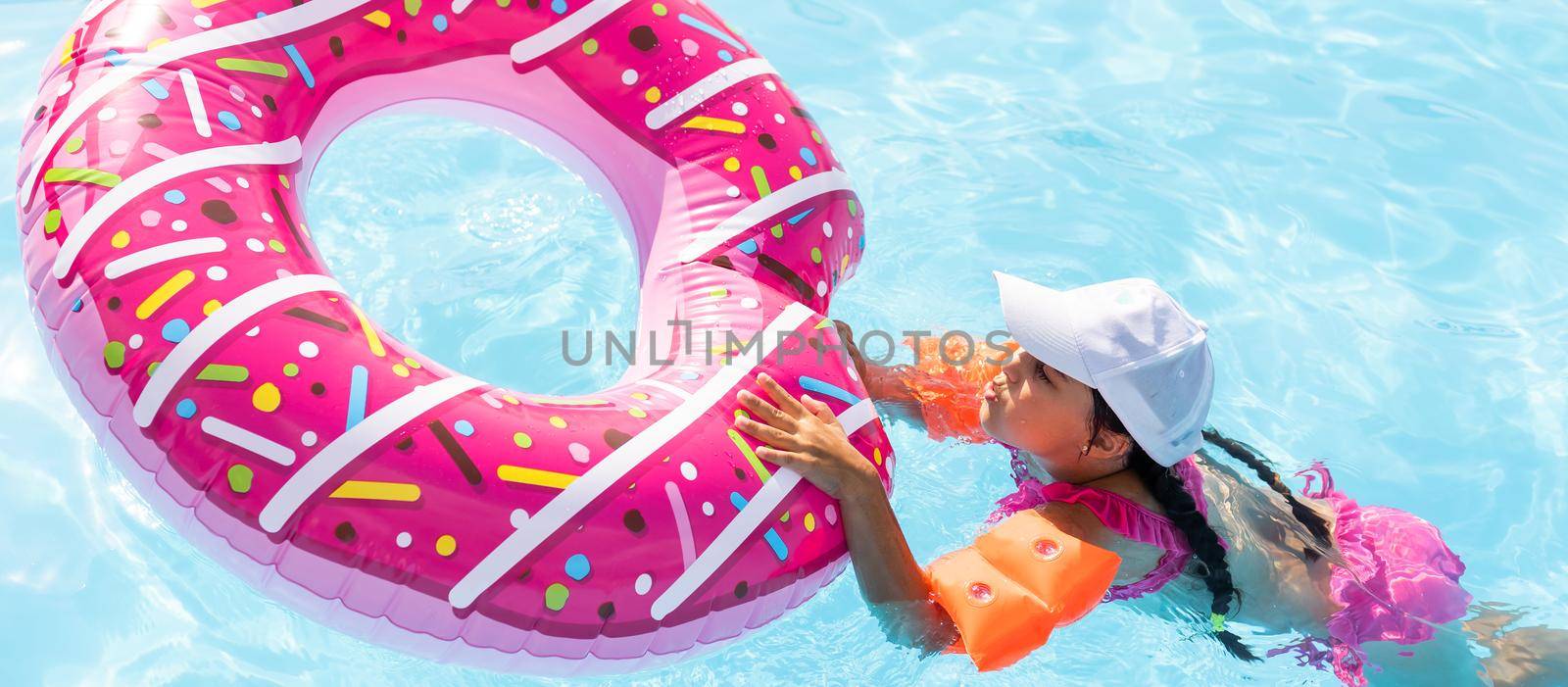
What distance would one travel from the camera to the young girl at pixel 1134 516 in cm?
250

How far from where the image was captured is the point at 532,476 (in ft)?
7.21

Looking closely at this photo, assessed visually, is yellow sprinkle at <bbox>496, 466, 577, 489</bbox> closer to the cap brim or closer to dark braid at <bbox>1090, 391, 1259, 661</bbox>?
the cap brim

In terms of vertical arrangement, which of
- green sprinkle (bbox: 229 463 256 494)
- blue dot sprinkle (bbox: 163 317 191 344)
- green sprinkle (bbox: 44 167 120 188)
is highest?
green sprinkle (bbox: 44 167 120 188)

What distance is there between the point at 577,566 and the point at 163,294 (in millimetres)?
797

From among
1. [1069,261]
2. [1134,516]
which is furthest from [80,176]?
[1069,261]

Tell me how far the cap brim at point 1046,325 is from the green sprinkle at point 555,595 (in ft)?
3.32

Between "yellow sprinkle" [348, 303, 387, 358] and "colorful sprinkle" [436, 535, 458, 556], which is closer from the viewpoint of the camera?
"colorful sprinkle" [436, 535, 458, 556]

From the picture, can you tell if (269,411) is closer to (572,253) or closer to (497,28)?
(497,28)

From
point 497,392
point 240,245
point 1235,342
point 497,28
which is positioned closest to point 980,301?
point 1235,342

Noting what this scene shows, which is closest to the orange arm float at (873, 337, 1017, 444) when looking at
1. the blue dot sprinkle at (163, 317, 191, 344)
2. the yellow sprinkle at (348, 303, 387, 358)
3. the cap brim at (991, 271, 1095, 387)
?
the cap brim at (991, 271, 1095, 387)

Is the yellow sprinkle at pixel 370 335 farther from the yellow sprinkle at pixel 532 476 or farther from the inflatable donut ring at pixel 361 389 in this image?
the yellow sprinkle at pixel 532 476

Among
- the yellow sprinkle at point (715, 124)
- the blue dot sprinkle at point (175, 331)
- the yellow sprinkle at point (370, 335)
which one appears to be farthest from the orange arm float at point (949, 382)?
the blue dot sprinkle at point (175, 331)

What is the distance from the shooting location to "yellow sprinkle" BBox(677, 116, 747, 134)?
2.89 m

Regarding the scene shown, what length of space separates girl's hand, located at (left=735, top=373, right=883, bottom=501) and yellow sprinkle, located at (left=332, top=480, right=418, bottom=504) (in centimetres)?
A: 61
